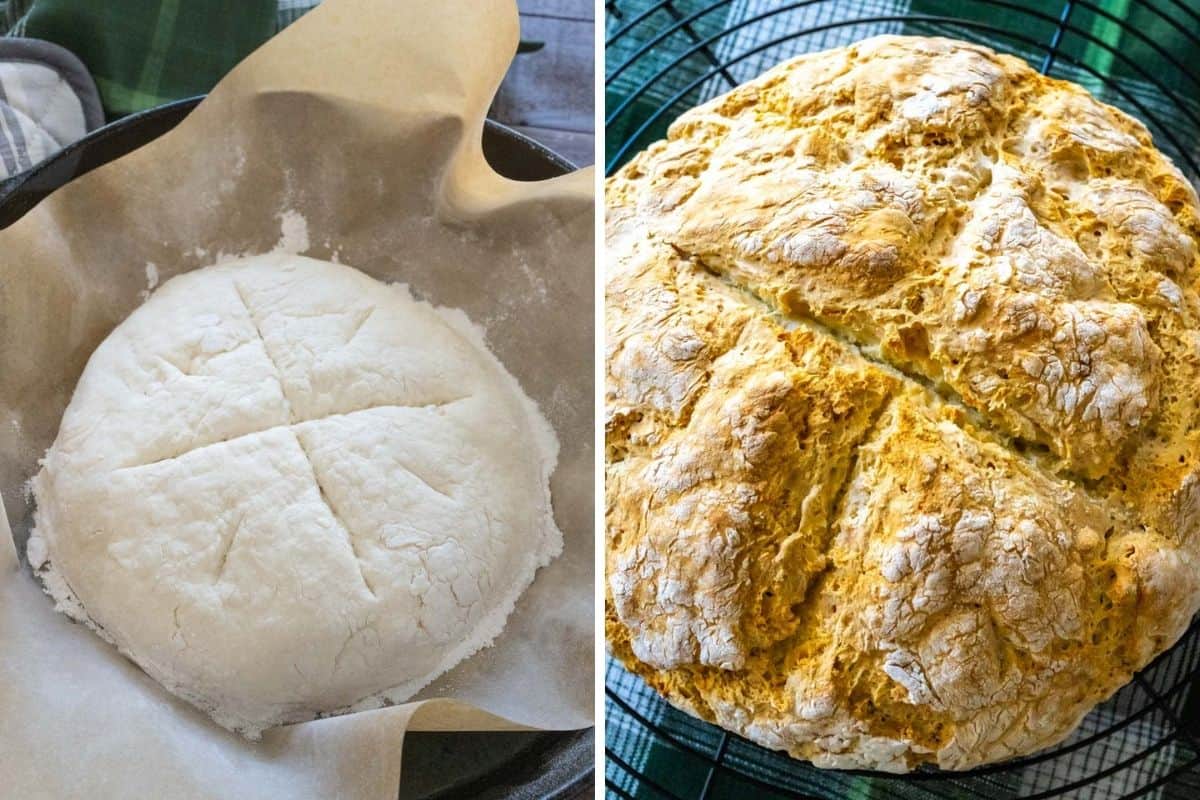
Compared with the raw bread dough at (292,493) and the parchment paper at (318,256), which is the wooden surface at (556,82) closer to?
the parchment paper at (318,256)

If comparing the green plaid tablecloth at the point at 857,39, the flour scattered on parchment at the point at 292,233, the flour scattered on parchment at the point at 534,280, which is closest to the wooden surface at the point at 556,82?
the flour scattered on parchment at the point at 534,280

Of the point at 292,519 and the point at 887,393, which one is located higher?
the point at 887,393

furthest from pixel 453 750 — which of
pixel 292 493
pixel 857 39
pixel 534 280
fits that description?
pixel 857 39

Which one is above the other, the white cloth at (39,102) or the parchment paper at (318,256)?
the white cloth at (39,102)

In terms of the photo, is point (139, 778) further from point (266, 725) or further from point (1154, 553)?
point (1154, 553)

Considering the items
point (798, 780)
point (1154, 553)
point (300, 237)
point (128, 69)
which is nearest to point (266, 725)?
point (300, 237)

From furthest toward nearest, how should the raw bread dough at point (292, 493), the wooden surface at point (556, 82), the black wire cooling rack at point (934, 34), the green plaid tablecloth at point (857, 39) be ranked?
the green plaid tablecloth at point (857, 39) < the black wire cooling rack at point (934, 34) < the raw bread dough at point (292, 493) < the wooden surface at point (556, 82)
